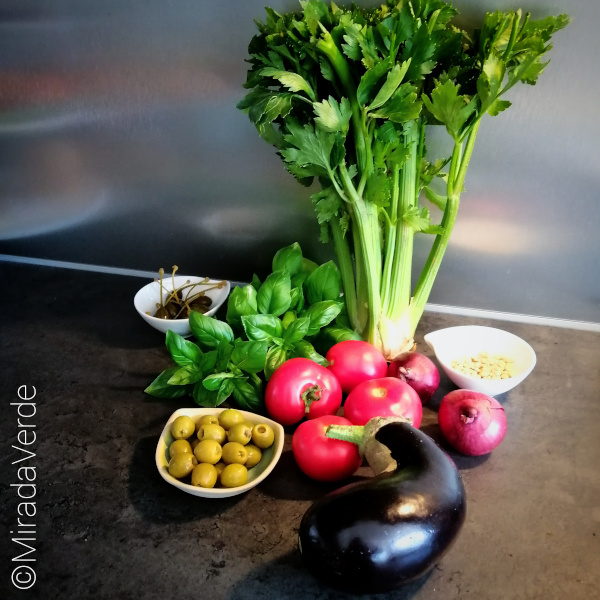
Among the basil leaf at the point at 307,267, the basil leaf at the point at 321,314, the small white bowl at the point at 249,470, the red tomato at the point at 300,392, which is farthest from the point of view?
the basil leaf at the point at 307,267

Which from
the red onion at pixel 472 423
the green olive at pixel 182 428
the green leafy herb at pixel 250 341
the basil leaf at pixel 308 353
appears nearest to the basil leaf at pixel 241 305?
the green leafy herb at pixel 250 341

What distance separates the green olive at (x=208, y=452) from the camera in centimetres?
74

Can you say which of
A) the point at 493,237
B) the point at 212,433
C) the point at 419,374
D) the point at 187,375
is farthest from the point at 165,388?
the point at 493,237

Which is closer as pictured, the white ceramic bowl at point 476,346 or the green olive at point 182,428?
the green olive at point 182,428

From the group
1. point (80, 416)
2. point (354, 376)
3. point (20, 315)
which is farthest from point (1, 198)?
point (354, 376)

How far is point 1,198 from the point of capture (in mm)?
1369

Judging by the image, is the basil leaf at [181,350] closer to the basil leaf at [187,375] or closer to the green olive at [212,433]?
the basil leaf at [187,375]

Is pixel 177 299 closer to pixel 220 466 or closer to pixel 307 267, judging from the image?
pixel 307 267

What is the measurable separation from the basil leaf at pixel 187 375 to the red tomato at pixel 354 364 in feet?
0.68

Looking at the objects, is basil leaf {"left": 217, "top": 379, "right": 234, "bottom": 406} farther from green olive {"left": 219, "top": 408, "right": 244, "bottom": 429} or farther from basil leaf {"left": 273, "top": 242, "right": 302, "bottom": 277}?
basil leaf {"left": 273, "top": 242, "right": 302, "bottom": 277}

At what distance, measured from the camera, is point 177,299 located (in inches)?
42.2

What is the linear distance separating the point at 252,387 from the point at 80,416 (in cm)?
28

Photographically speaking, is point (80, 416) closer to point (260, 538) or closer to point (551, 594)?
point (260, 538)

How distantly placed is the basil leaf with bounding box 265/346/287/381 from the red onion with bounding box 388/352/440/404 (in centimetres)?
18
